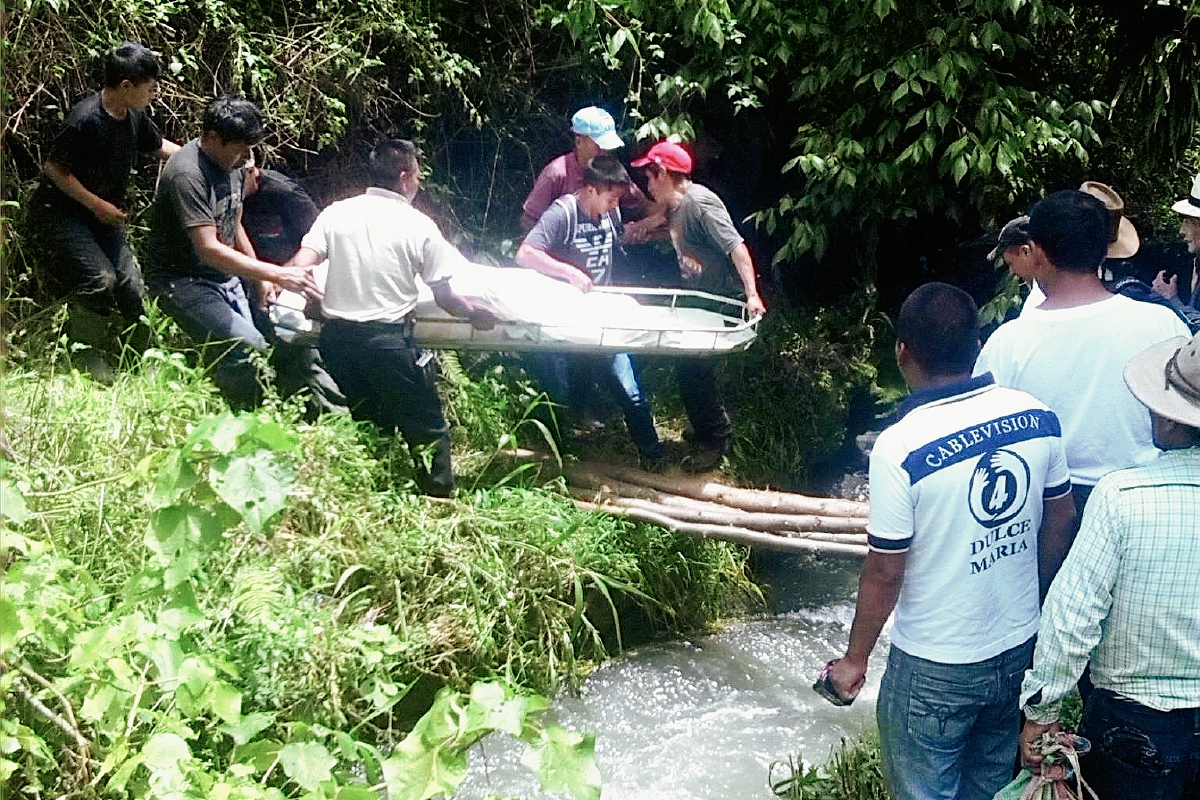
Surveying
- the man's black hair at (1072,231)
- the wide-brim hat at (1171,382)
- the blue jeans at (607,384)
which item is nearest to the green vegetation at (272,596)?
the blue jeans at (607,384)

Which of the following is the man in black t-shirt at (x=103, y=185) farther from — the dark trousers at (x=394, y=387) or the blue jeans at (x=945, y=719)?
the blue jeans at (x=945, y=719)

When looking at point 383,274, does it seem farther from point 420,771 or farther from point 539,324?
point 420,771

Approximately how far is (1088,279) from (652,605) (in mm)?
2791

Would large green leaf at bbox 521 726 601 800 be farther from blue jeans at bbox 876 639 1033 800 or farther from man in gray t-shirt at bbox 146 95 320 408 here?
man in gray t-shirt at bbox 146 95 320 408

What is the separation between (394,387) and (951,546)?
2748 millimetres

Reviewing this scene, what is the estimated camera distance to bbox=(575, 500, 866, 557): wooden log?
16.1ft

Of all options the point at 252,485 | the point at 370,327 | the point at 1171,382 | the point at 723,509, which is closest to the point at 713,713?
the point at 723,509

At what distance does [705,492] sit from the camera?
5.46 m

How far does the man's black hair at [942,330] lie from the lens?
8.13 ft

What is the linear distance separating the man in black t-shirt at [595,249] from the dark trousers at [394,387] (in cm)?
85

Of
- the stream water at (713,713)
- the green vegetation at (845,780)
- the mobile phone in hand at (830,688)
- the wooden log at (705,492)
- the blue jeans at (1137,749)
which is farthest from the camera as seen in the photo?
the wooden log at (705,492)

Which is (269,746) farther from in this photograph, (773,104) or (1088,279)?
(773,104)

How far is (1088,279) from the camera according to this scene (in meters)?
2.86

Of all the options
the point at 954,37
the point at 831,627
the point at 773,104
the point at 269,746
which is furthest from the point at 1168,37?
the point at 269,746
